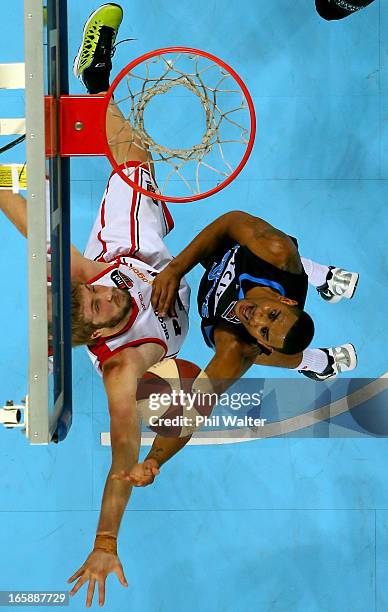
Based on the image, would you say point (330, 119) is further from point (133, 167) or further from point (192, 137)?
point (133, 167)

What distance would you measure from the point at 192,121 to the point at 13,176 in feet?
3.41

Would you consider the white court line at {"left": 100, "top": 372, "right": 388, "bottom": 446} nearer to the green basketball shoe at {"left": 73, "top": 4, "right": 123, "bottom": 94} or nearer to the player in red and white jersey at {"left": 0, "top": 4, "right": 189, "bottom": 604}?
the player in red and white jersey at {"left": 0, "top": 4, "right": 189, "bottom": 604}

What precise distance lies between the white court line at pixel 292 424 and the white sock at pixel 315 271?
0.52 meters

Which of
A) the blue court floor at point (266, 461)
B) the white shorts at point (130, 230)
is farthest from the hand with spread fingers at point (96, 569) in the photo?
the white shorts at point (130, 230)

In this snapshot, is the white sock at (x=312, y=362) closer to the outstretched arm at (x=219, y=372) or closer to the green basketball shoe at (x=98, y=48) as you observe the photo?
the outstretched arm at (x=219, y=372)

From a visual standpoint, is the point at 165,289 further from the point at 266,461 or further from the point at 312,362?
the point at 266,461

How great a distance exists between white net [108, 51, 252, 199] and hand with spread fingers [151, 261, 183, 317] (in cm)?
37

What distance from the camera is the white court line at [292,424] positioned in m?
3.80

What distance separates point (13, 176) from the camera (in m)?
3.31

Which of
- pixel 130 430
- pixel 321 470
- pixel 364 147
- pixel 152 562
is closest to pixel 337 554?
pixel 321 470

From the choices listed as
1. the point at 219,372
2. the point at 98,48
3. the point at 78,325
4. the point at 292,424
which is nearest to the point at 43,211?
the point at 78,325

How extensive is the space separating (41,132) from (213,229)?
1100mm

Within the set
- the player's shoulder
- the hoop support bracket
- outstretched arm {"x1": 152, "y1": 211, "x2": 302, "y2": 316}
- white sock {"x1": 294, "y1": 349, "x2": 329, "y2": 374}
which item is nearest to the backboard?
the hoop support bracket

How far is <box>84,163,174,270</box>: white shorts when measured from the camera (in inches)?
146
